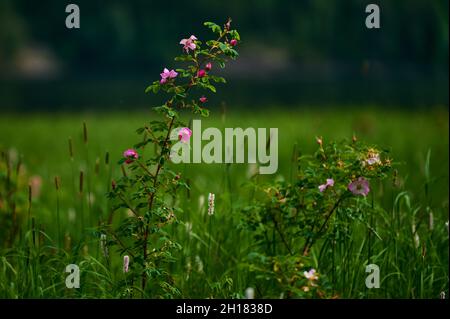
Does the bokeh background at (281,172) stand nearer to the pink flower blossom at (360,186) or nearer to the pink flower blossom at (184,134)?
the pink flower blossom at (360,186)

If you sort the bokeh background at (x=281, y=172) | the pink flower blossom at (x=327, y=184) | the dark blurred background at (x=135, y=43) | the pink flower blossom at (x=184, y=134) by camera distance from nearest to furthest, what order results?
1. the pink flower blossom at (x=184, y=134)
2. the pink flower blossom at (x=327, y=184)
3. the bokeh background at (x=281, y=172)
4. the dark blurred background at (x=135, y=43)

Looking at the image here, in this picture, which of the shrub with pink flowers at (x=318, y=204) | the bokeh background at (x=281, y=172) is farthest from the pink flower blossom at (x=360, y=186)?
the bokeh background at (x=281, y=172)

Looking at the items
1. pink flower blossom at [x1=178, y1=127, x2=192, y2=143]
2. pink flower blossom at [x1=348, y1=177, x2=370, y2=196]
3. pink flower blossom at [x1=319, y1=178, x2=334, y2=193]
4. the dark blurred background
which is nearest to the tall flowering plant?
pink flower blossom at [x1=178, y1=127, x2=192, y2=143]

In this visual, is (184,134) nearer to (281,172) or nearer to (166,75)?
(166,75)

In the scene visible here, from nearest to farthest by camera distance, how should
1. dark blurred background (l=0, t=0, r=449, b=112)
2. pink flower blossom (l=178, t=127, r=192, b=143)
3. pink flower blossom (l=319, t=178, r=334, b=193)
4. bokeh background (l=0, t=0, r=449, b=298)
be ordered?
pink flower blossom (l=178, t=127, r=192, b=143) → pink flower blossom (l=319, t=178, r=334, b=193) → bokeh background (l=0, t=0, r=449, b=298) → dark blurred background (l=0, t=0, r=449, b=112)

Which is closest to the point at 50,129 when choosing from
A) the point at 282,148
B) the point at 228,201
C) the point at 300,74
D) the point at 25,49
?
the point at 282,148

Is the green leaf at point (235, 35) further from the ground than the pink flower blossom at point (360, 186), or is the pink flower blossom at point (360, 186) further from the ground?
the green leaf at point (235, 35)

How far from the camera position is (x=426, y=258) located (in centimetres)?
404

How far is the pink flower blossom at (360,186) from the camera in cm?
326

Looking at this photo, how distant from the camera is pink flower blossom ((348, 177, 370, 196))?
3260mm

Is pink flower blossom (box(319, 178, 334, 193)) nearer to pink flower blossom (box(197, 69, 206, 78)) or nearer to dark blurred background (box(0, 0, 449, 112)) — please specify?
pink flower blossom (box(197, 69, 206, 78))

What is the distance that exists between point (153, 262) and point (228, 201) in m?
1.02

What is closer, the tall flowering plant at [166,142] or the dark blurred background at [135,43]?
the tall flowering plant at [166,142]
